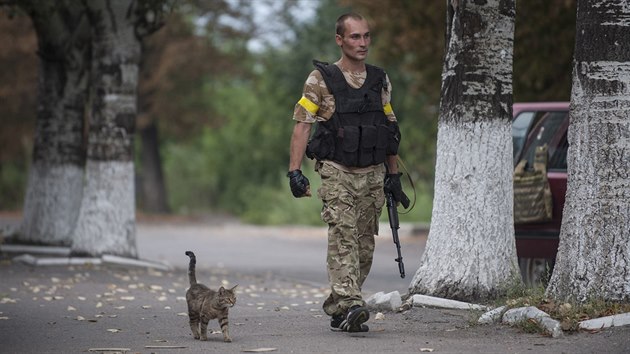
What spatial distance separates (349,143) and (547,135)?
166 inches

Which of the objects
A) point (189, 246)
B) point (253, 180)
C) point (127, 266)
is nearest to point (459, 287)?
point (127, 266)

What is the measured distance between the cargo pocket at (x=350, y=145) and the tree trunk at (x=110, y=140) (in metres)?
8.17

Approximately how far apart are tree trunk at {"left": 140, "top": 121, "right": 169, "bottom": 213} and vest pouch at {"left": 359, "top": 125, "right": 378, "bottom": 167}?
31.3m

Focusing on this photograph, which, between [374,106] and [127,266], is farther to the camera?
[127,266]

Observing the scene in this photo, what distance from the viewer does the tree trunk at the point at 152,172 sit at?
40.2 m

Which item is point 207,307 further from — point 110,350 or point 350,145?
point 350,145

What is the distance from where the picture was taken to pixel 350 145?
891 centimetres

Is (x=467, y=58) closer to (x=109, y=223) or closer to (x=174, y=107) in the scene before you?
(x=109, y=223)

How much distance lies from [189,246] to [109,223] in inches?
331

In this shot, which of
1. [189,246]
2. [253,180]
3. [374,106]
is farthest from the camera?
[253,180]

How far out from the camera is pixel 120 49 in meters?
16.8

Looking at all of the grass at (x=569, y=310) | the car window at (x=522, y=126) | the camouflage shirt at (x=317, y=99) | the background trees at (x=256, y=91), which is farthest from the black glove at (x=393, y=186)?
the background trees at (x=256, y=91)

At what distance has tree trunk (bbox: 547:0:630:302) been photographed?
9.25 meters

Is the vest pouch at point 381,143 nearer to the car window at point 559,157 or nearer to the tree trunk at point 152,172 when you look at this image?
the car window at point 559,157
